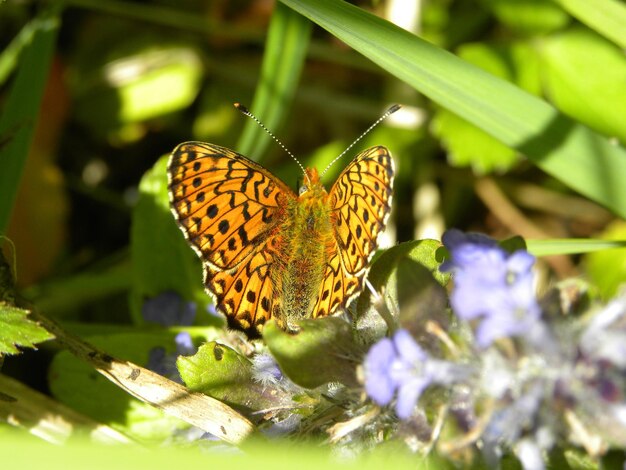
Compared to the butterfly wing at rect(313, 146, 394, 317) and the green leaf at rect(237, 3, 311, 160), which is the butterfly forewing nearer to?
the butterfly wing at rect(313, 146, 394, 317)

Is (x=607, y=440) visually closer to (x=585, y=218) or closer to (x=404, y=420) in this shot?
(x=404, y=420)

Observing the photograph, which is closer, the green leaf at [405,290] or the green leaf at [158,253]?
the green leaf at [405,290]

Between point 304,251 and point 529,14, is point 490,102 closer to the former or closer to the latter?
point 304,251

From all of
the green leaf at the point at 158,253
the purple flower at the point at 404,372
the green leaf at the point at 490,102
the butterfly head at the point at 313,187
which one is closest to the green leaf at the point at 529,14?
the green leaf at the point at 490,102

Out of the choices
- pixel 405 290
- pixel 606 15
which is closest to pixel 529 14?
pixel 606 15

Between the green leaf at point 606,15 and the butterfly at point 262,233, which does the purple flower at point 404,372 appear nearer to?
the butterfly at point 262,233

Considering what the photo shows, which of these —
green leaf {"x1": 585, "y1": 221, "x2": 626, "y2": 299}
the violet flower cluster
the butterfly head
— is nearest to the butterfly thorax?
the butterfly head
